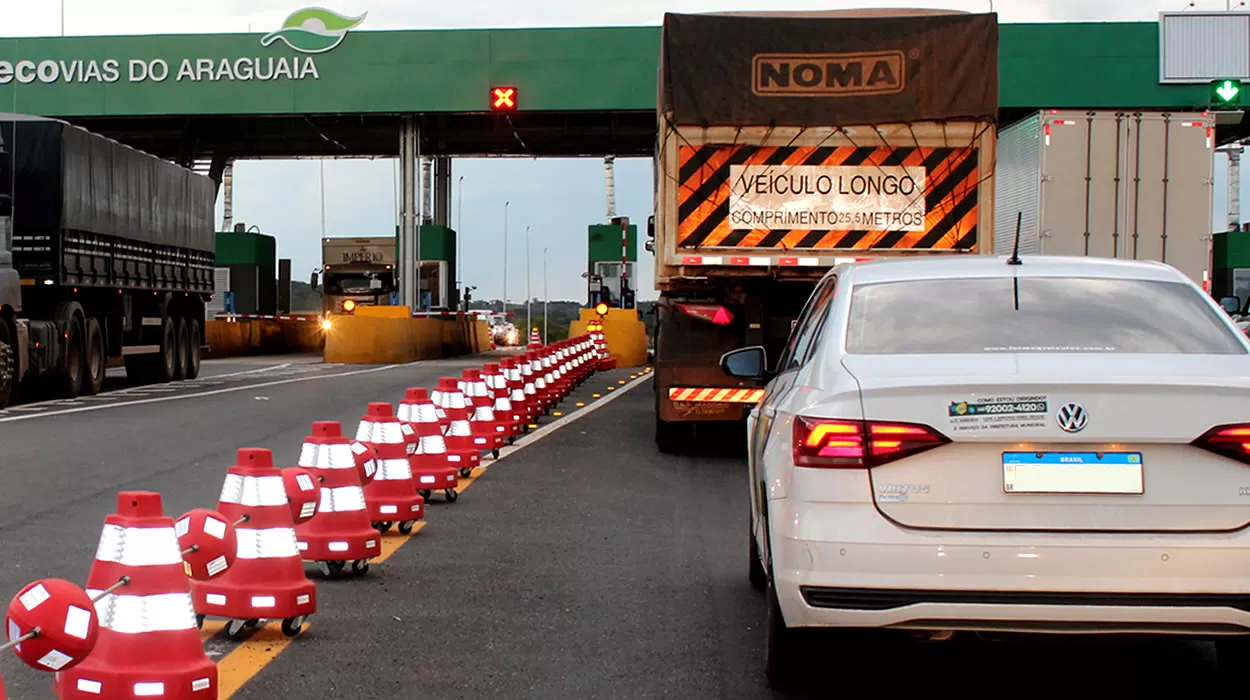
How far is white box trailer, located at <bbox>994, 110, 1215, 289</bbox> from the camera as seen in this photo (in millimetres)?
18203

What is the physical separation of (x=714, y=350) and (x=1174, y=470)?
925cm

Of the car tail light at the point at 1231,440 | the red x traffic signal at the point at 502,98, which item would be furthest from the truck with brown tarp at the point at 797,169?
the red x traffic signal at the point at 502,98

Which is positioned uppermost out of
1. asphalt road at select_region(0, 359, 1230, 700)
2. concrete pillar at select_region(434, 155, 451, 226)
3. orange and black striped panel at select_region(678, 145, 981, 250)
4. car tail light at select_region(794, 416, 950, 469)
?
concrete pillar at select_region(434, 155, 451, 226)

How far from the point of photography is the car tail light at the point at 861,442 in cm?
480

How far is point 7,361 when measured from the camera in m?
19.3

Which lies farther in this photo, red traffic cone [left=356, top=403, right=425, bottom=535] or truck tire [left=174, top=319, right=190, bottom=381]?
truck tire [left=174, top=319, right=190, bottom=381]

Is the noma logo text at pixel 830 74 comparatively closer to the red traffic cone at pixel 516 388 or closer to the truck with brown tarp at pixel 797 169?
the truck with brown tarp at pixel 797 169

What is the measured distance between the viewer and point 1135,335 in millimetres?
5328

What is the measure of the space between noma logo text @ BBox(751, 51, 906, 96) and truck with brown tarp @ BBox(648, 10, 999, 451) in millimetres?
13

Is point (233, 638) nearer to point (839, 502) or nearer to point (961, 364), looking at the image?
point (839, 502)

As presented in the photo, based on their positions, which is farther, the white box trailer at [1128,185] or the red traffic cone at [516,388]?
the white box trailer at [1128,185]

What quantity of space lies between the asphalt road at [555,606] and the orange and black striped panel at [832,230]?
1.95m

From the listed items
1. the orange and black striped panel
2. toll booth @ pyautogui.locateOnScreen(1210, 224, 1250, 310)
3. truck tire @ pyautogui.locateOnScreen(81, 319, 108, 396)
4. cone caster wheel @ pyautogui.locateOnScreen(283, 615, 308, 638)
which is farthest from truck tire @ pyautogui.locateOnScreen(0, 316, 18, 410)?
toll booth @ pyautogui.locateOnScreen(1210, 224, 1250, 310)

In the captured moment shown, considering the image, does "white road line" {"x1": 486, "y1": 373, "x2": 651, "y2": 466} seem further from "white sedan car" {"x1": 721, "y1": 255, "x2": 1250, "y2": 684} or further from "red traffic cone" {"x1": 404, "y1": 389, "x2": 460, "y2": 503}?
"white sedan car" {"x1": 721, "y1": 255, "x2": 1250, "y2": 684}
